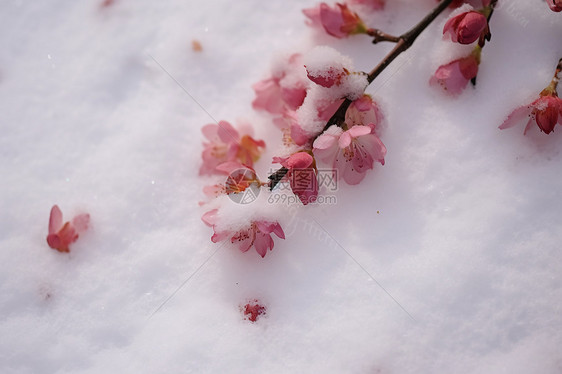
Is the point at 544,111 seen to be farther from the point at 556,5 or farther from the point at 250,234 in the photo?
the point at 250,234

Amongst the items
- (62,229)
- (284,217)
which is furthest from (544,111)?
(62,229)

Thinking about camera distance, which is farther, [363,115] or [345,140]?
[363,115]

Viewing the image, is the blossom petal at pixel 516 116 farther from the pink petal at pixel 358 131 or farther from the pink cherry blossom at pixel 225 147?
the pink cherry blossom at pixel 225 147

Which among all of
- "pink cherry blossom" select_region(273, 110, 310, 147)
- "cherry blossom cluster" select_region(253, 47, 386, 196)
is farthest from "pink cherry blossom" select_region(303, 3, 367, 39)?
"pink cherry blossom" select_region(273, 110, 310, 147)

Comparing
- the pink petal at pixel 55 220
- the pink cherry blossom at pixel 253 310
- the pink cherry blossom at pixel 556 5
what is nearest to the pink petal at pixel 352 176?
the pink cherry blossom at pixel 253 310

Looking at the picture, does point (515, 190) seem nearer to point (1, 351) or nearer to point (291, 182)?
point (291, 182)

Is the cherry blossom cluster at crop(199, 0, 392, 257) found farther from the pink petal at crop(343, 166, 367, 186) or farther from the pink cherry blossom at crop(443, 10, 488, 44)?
the pink cherry blossom at crop(443, 10, 488, 44)
